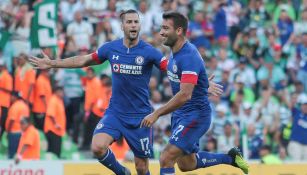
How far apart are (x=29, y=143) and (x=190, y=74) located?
18.7ft

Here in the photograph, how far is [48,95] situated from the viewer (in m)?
19.7

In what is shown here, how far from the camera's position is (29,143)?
1825cm

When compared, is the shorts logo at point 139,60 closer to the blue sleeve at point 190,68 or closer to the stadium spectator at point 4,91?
the blue sleeve at point 190,68

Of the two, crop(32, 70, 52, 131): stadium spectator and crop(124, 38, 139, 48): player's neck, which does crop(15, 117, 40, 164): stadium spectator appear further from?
crop(124, 38, 139, 48): player's neck

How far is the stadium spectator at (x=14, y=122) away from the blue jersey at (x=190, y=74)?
5.45 metres

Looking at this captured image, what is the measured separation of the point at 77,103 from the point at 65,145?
0.92 meters

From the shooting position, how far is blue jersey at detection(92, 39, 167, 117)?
14281mm

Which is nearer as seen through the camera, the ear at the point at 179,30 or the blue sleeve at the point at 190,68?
the blue sleeve at the point at 190,68

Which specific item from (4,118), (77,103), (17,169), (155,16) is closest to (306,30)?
(155,16)

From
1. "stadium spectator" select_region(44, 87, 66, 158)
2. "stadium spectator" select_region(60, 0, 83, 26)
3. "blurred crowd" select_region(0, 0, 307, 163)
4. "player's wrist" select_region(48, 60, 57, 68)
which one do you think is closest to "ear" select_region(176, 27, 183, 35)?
"player's wrist" select_region(48, 60, 57, 68)

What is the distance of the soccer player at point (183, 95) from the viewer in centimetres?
1321

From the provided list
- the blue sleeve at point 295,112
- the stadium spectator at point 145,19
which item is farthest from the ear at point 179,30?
the stadium spectator at point 145,19

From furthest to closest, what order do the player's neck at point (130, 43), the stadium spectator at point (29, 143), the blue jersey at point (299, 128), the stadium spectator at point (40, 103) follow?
the blue jersey at point (299, 128)
the stadium spectator at point (40, 103)
the stadium spectator at point (29, 143)
the player's neck at point (130, 43)

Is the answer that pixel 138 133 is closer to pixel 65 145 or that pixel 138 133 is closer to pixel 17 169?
pixel 17 169
